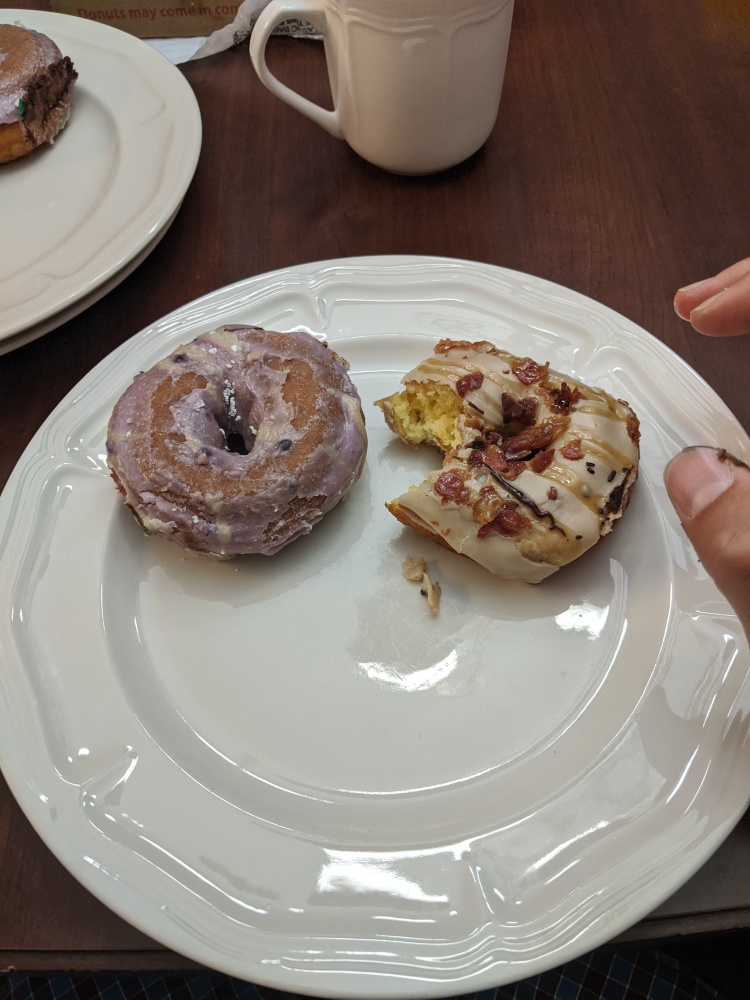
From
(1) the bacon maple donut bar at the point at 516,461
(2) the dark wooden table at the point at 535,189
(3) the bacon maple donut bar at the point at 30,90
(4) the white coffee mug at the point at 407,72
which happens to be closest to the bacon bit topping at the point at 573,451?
(1) the bacon maple donut bar at the point at 516,461

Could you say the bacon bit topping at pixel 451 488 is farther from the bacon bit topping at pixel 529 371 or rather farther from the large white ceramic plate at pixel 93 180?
the large white ceramic plate at pixel 93 180

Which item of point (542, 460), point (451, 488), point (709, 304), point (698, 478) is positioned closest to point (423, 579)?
point (451, 488)

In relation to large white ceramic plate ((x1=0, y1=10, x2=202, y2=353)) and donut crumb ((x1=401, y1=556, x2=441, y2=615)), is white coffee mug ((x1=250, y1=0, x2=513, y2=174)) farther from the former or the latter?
donut crumb ((x1=401, y1=556, x2=441, y2=615))

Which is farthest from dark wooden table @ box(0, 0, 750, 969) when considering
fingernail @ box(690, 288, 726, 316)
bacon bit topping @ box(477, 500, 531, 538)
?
bacon bit topping @ box(477, 500, 531, 538)

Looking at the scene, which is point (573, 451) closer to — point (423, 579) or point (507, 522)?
point (507, 522)

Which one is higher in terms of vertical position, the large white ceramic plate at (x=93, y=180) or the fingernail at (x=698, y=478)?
the large white ceramic plate at (x=93, y=180)

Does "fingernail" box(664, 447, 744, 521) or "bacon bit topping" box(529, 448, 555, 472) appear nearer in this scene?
"fingernail" box(664, 447, 744, 521)

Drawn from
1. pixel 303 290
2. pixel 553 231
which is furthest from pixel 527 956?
pixel 553 231
